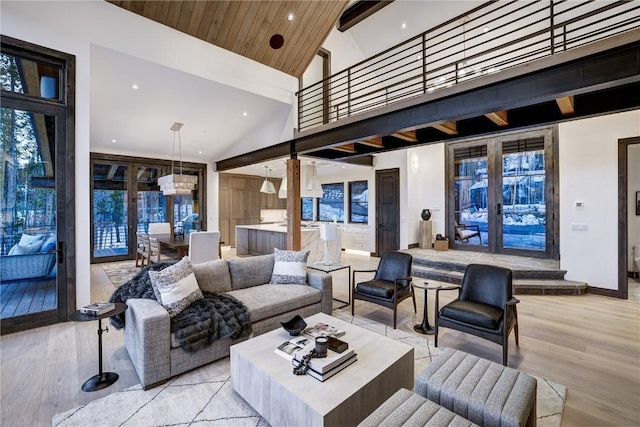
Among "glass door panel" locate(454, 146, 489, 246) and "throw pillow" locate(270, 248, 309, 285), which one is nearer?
"throw pillow" locate(270, 248, 309, 285)

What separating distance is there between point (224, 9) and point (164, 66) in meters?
1.25

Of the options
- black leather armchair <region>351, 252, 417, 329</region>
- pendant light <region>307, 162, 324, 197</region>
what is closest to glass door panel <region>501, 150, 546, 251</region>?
black leather armchair <region>351, 252, 417, 329</region>

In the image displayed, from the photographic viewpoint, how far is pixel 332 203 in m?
10.1

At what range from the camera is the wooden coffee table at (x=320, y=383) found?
5.30 ft

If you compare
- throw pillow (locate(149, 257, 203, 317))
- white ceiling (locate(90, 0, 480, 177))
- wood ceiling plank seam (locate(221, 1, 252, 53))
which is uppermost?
wood ceiling plank seam (locate(221, 1, 252, 53))

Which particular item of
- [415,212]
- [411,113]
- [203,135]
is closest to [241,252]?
[203,135]

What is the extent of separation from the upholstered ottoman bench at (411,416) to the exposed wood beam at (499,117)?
3046mm

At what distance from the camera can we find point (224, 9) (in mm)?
4430

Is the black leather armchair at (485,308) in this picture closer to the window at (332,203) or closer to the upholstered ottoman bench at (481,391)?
the upholstered ottoman bench at (481,391)

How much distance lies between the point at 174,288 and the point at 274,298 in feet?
3.25

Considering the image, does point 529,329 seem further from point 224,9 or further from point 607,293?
point 224,9

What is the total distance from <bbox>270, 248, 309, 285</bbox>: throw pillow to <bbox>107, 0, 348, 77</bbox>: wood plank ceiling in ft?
12.3

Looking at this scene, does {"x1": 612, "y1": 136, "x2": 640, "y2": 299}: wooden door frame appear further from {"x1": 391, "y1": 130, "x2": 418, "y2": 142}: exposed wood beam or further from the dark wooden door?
the dark wooden door

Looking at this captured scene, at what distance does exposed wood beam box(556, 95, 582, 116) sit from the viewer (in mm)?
2930
